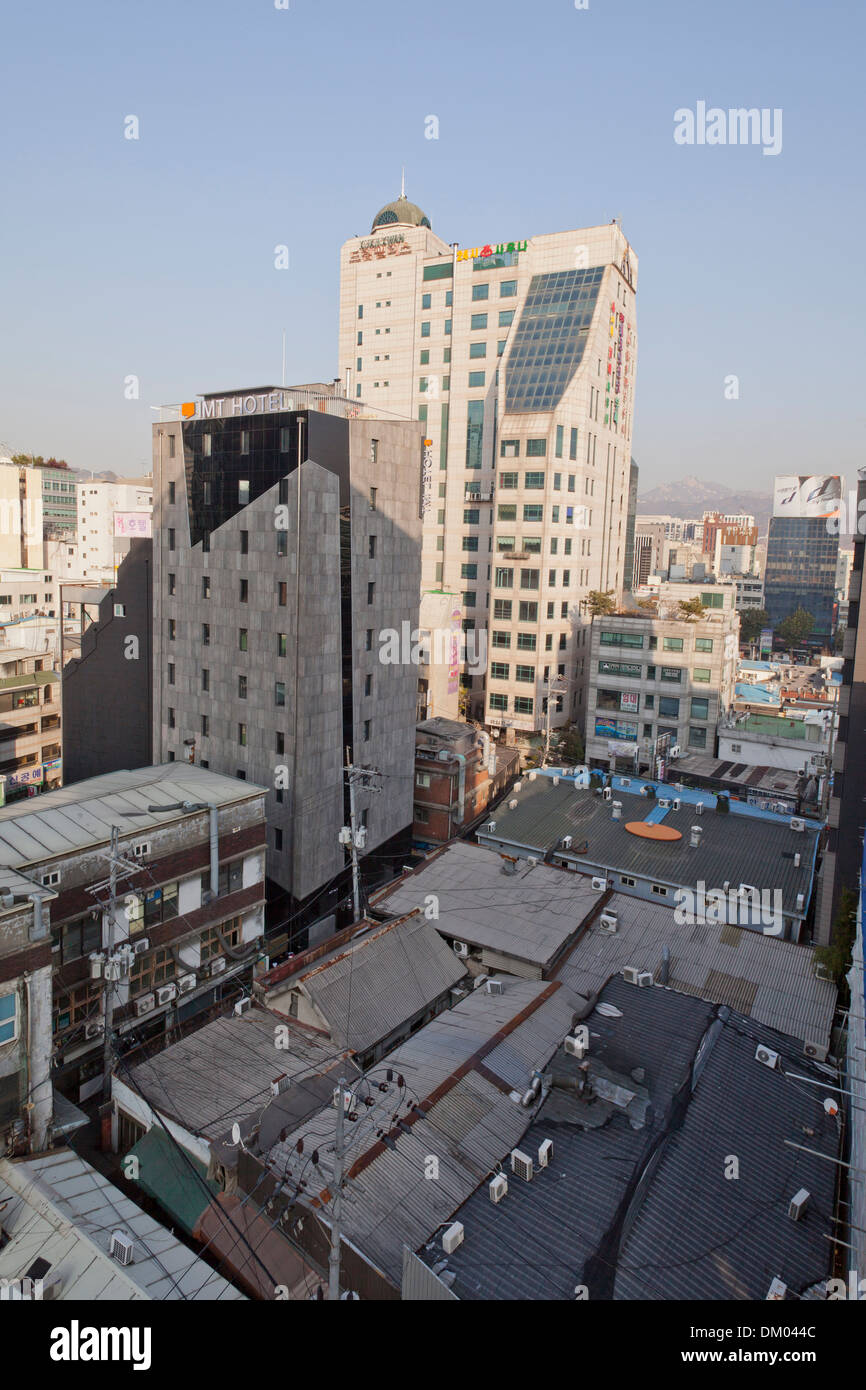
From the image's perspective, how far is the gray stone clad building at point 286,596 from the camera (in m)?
36.4

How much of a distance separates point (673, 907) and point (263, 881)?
16.5m

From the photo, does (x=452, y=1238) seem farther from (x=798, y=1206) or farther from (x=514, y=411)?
(x=514, y=411)

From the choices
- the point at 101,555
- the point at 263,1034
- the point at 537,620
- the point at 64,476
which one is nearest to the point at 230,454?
the point at 263,1034

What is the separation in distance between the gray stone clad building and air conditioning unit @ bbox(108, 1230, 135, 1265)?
19674mm

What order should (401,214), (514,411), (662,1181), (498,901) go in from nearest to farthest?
(662,1181), (498,901), (514,411), (401,214)

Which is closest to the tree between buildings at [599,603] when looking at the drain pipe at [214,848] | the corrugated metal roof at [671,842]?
the corrugated metal roof at [671,842]

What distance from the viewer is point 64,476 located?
13625cm

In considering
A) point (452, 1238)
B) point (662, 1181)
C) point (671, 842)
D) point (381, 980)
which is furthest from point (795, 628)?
point (452, 1238)

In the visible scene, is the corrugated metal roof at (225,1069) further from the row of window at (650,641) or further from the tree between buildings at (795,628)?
the tree between buildings at (795,628)

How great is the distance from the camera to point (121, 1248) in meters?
17.4

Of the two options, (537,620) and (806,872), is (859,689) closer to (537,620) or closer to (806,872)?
(806,872)

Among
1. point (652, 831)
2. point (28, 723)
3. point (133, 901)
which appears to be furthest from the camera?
point (28, 723)

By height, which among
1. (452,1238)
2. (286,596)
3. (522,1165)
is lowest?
(522,1165)

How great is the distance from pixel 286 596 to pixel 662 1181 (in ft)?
86.5
